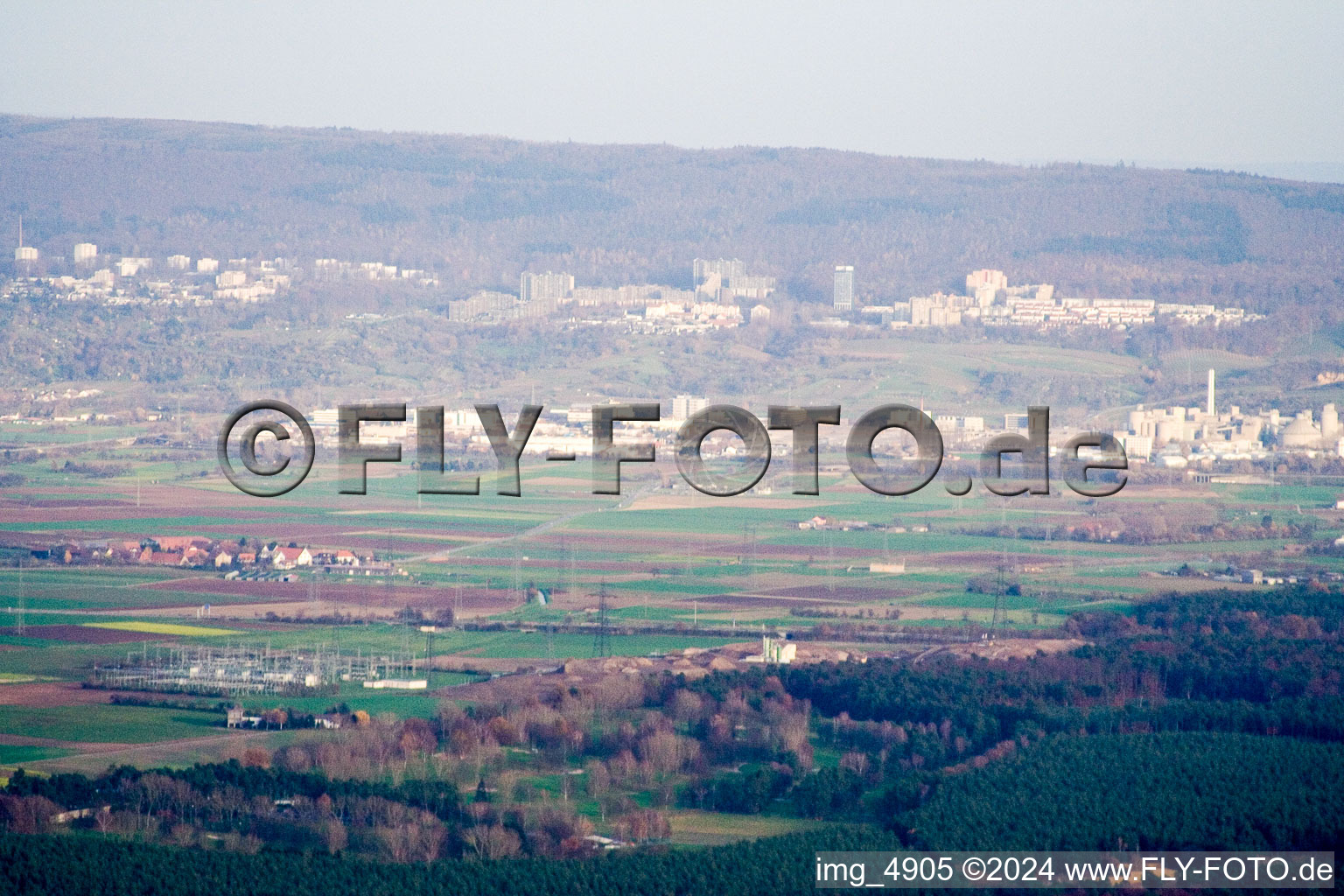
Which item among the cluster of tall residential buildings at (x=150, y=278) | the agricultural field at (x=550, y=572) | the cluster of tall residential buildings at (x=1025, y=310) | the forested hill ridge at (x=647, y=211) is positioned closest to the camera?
the agricultural field at (x=550, y=572)

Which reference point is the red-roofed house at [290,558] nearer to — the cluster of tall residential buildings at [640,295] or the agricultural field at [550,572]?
the agricultural field at [550,572]

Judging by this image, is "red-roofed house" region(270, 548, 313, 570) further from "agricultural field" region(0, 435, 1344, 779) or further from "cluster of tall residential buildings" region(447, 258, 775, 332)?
"cluster of tall residential buildings" region(447, 258, 775, 332)

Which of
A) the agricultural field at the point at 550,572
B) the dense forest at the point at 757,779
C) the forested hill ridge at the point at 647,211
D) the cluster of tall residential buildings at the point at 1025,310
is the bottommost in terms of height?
the dense forest at the point at 757,779

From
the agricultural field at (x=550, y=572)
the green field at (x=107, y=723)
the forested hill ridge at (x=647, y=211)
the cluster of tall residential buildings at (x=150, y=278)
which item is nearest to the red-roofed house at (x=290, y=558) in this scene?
the agricultural field at (x=550, y=572)

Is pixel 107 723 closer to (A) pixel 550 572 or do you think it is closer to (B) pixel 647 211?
(A) pixel 550 572

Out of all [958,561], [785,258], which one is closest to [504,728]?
[958,561]

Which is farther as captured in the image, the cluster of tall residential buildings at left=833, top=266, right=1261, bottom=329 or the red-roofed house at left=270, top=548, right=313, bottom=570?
the cluster of tall residential buildings at left=833, top=266, right=1261, bottom=329

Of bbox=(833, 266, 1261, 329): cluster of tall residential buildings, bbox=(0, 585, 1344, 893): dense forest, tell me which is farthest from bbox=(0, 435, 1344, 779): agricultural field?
bbox=(833, 266, 1261, 329): cluster of tall residential buildings

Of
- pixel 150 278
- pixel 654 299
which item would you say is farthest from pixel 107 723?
pixel 150 278

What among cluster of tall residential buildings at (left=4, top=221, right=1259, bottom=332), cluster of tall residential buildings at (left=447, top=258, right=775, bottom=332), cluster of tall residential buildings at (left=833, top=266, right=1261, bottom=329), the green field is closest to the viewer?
the green field
